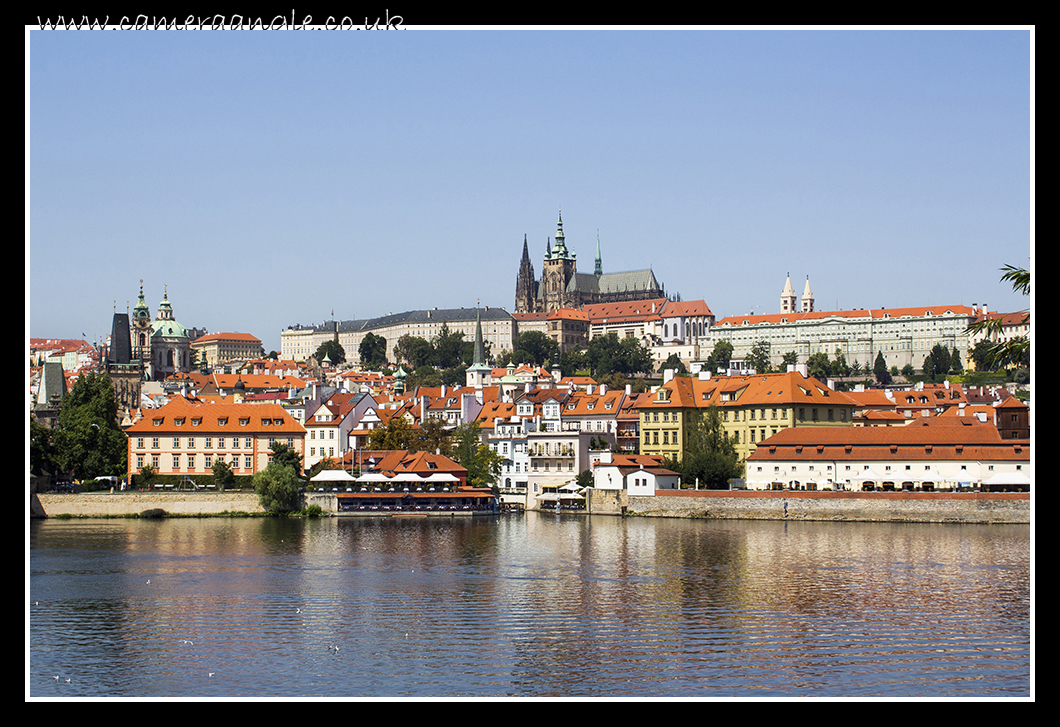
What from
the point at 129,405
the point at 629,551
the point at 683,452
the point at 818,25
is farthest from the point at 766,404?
the point at 129,405

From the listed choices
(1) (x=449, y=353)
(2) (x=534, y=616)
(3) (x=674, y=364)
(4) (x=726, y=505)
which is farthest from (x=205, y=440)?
(3) (x=674, y=364)

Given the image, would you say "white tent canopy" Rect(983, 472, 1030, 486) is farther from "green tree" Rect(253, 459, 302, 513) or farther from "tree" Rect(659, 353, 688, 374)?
"tree" Rect(659, 353, 688, 374)

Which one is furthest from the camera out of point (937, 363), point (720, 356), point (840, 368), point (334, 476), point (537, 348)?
point (537, 348)

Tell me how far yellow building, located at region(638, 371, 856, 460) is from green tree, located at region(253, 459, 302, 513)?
19.9 metres

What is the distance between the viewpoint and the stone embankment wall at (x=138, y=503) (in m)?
58.7

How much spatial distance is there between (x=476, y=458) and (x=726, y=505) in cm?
1578

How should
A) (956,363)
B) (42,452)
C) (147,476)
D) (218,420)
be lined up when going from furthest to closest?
(956,363), (218,420), (147,476), (42,452)

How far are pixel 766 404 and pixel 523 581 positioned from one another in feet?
121

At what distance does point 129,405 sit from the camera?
11838 centimetres

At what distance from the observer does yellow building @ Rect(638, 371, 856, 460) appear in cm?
6850

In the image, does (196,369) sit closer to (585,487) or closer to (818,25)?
(585,487)

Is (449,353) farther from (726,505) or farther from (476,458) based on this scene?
(726,505)

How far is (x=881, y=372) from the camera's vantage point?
15788 cm

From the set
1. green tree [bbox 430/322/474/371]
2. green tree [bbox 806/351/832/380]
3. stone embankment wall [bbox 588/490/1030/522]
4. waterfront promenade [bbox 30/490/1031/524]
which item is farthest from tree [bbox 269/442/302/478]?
green tree [bbox 430/322/474/371]
